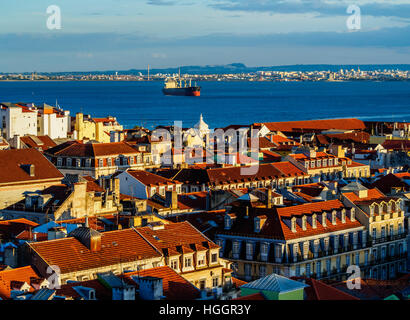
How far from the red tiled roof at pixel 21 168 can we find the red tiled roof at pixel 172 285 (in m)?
27.4

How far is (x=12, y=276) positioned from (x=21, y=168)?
29.2 meters

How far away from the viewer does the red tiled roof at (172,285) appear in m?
28.6

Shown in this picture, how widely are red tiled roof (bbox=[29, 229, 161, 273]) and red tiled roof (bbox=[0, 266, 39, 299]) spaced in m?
0.77

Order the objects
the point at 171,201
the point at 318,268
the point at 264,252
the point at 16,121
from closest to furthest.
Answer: the point at 264,252, the point at 318,268, the point at 171,201, the point at 16,121

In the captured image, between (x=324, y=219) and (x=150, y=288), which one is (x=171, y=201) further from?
(x=150, y=288)

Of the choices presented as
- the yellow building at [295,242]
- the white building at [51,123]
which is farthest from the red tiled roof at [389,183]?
the white building at [51,123]

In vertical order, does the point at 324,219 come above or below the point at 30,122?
above

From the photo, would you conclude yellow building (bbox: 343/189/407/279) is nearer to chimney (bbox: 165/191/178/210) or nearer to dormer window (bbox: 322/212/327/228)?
dormer window (bbox: 322/212/327/228)

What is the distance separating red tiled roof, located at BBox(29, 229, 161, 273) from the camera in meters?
32.2

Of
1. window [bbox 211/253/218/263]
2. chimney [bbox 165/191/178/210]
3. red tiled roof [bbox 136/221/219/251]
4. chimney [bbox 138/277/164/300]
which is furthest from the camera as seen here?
chimney [bbox 165/191/178/210]

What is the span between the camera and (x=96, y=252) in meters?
33.6

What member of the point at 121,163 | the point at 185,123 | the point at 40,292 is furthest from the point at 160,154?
the point at 185,123

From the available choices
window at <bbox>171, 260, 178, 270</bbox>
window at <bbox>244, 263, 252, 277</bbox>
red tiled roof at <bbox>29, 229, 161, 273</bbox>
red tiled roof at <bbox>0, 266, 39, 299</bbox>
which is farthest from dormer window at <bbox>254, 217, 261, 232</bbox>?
red tiled roof at <bbox>0, 266, 39, 299</bbox>

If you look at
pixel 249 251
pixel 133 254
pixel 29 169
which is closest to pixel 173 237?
pixel 133 254
